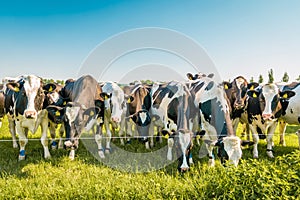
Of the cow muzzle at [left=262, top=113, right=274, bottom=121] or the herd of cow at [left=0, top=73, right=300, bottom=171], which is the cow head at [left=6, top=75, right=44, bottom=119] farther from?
the cow muzzle at [left=262, top=113, right=274, bottom=121]

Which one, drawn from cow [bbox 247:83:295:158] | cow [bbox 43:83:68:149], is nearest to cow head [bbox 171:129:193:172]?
cow [bbox 247:83:295:158]

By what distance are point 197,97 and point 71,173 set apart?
A: 147 inches

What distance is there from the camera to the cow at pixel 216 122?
5.44 m

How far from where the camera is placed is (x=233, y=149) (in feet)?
17.7

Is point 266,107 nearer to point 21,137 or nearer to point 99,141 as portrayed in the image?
point 99,141

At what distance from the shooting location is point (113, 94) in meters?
8.05

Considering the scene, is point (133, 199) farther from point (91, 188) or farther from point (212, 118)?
point (212, 118)

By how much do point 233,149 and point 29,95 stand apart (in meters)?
4.93

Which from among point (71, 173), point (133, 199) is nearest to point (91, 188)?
point (133, 199)

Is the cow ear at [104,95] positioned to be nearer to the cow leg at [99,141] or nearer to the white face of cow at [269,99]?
the cow leg at [99,141]

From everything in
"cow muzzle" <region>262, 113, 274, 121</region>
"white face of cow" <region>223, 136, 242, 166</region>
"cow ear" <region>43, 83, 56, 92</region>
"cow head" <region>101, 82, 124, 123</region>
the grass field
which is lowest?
the grass field

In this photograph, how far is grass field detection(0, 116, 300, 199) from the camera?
3.82 metres

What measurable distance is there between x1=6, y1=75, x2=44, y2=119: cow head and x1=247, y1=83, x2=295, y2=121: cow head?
5801 mm

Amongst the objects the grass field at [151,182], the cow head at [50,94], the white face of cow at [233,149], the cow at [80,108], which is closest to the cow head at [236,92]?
the grass field at [151,182]
